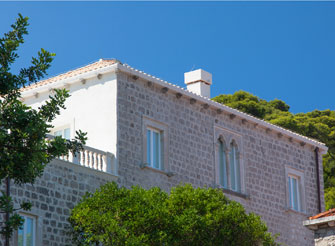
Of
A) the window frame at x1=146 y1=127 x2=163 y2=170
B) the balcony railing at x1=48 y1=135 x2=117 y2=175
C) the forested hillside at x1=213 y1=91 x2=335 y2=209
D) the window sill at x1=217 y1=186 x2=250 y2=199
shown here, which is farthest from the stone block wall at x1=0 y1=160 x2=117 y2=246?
the forested hillside at x1=213 y1=91 x2=335 y2=209

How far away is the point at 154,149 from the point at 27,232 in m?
6.70

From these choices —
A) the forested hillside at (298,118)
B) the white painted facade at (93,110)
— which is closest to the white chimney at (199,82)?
the white painted facade at (93,110)

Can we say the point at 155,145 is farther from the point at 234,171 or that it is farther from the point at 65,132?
the point at 234,171

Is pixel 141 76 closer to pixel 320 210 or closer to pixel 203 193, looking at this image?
pixel 203 193

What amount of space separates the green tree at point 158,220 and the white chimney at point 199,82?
29.1 feet

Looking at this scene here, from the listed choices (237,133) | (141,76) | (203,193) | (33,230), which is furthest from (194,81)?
(33,230)

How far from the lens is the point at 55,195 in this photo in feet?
76.2

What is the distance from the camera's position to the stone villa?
23.6 metres

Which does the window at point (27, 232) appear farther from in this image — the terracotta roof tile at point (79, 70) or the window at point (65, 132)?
the terracotta roof tile at point (79, 70)

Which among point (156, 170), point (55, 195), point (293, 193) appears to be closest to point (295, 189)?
point (293, 193)

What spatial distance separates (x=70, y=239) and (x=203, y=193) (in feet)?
13.1

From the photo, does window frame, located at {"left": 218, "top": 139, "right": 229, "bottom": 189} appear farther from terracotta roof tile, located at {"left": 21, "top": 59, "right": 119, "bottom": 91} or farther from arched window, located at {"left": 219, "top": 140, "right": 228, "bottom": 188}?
terracotta roof tile, located at {"left": 21, "top": 59, "right": 119, "bottom": 91}

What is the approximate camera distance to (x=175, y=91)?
93.8ft

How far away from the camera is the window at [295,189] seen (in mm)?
33594
